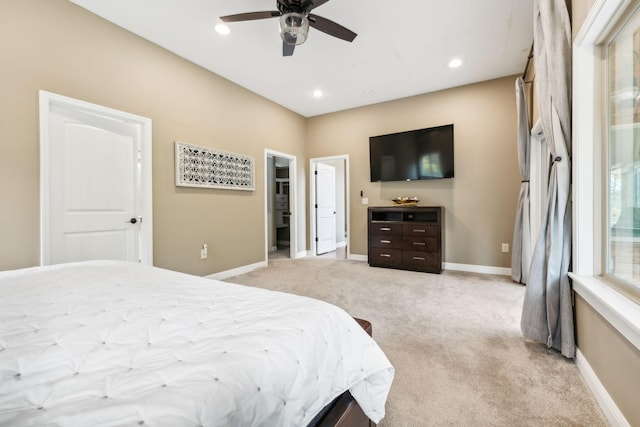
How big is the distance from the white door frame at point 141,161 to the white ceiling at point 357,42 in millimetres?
901

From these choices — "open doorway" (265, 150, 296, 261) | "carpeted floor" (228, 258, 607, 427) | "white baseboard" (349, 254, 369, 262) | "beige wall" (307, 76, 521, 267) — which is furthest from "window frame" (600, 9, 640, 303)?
"open doorway" (265, 150, 296, 261)

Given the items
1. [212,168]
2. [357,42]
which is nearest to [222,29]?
[357,42]

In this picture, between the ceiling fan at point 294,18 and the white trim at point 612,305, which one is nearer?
the white trim at point 612,305

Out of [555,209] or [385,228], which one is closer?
[555,209]

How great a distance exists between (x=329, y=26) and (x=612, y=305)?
2.58 m

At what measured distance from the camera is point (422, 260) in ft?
13.1

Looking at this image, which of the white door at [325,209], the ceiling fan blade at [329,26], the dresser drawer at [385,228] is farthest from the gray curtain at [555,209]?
the white door at [325,209]

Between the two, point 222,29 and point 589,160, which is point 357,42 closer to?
point 222,29

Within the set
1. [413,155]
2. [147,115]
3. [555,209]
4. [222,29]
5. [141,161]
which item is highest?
[222,29]

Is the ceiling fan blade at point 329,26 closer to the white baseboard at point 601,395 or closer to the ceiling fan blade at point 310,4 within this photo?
the ceiling fan blade at point 310,4

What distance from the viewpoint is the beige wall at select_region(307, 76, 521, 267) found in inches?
151

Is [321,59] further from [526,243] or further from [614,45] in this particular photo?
[526,243]

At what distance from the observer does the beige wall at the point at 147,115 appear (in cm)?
207

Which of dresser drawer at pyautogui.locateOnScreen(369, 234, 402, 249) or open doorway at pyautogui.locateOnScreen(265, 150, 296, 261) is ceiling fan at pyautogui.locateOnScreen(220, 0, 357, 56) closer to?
dresser drawer at pyautogui.locateOnScreen(369, 234, 402, 249)
